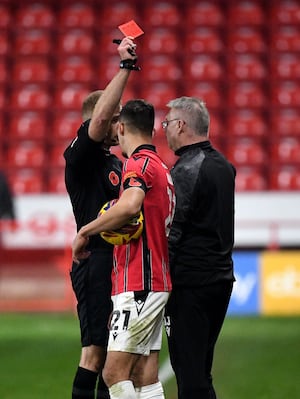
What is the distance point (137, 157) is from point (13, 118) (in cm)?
1429

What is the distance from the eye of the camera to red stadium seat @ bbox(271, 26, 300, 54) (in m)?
19.5

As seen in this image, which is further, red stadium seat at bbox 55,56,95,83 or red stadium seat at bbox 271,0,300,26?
red stadium seat at bbox 271,0,300,26

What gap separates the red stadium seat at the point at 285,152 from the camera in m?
18.3

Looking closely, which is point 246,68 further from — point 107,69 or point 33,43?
point 33,43

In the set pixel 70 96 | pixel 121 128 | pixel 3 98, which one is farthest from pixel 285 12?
pixel 121 128

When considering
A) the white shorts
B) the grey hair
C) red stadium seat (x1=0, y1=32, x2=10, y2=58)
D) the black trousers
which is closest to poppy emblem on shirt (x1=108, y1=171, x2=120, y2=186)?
the grey hair

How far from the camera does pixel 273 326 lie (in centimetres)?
1325

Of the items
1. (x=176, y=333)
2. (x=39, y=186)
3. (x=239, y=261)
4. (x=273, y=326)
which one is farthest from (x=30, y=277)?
(x=176, y=333)

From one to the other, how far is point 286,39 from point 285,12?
656 mm

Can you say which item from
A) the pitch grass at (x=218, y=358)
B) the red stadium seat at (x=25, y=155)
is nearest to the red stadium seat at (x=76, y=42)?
the red stadium seat at (x=25, y=155)

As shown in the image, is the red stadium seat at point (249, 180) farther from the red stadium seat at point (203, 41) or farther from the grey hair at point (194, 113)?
the grey hair at point (194, 113)

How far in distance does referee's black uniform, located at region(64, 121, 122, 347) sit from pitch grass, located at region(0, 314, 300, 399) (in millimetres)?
1902

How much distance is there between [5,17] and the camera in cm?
2008

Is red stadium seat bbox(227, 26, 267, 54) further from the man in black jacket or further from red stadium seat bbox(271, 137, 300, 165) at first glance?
the man in black jacket
